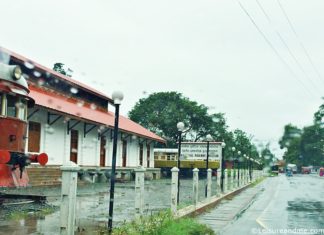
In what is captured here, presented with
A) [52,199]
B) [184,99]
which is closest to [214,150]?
[52,199]

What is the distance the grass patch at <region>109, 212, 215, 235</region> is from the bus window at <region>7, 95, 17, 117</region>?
Answer: 454 centimetres

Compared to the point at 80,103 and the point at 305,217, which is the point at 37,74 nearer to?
the point at 80,103

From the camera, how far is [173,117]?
65.1m

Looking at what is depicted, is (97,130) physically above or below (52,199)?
above

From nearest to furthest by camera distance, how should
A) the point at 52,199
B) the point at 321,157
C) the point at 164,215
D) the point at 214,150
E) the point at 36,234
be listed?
1. the point at 36,234
2. the point at 164,215
3. the point at 52,199
4. the point at 214,150
5. the point at 321,157

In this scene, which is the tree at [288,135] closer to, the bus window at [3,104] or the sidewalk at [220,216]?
the sidewalk at [220,216]

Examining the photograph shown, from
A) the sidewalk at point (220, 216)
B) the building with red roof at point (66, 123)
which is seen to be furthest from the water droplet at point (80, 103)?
the sidewalk at point (220, 216)

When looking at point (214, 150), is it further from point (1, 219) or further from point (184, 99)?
point (184, 99)

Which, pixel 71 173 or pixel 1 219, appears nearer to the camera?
pixel 71 173

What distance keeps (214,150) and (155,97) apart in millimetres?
39533

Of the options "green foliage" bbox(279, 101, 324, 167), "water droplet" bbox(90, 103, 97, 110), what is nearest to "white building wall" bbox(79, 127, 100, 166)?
"water droplet" bbox(90, 103, 97, 110)

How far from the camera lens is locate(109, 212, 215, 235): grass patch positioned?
830 cm

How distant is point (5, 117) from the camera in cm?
1119

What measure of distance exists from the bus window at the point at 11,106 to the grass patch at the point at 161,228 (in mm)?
4535
